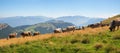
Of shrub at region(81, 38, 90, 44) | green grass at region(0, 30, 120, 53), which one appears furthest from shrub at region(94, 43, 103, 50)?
shrub at region(81, 38, 90, 44)

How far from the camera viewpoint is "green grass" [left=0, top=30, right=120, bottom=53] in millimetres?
24327

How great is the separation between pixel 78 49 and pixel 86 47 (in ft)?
3.30

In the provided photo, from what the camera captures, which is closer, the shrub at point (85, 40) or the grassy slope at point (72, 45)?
the grassy slope at point (72, 45)

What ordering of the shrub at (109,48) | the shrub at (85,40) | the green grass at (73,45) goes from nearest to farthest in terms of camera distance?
the shrub at (109,48)
the green grass at (73,45)
the shrub at (85,40)

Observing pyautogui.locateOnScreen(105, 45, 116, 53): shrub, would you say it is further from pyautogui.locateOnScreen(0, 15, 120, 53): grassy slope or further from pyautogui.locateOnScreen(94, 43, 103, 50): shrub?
A: pyautogui.locateOnScreen(94, 43, 103, 50): shrub

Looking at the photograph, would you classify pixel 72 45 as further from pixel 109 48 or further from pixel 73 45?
pixel 109 48

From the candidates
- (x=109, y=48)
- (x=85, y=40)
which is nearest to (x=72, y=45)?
(x=85, y=40)

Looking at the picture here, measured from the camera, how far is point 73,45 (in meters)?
26.6

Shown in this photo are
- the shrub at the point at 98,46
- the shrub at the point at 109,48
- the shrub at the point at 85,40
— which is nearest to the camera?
the shrub at the point at 109,48

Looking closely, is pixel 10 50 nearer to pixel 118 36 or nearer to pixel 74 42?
pixel 74 42

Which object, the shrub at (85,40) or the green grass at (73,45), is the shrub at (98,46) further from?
the shrub at (85,40)

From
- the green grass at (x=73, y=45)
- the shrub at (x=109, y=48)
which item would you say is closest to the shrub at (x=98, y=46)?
the green grass at (x=73, y=45)

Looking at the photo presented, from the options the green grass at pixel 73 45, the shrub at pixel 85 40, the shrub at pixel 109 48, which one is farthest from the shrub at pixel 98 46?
the shrub at pixel 85 40

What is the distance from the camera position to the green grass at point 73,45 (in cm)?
2433
